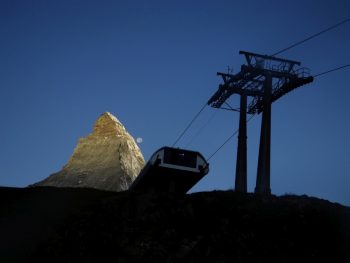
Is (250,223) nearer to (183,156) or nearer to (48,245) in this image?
(183,156)

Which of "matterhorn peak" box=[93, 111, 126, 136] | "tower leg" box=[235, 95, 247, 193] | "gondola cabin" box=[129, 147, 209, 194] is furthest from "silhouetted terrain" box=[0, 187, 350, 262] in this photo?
"matterhorn peak" box=[93, 111, 126, 136]

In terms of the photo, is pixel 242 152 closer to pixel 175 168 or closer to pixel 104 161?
pixel 175 168

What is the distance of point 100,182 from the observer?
456 feet

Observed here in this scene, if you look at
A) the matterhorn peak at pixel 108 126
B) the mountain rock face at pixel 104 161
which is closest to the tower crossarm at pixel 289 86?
the mountain rock face at pixel 104 161

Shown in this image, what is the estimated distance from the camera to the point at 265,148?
1550 inches

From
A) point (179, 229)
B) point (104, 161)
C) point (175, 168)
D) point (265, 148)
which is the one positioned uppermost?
point (104, 161)

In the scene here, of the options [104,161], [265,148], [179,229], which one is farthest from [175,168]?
[104,161]

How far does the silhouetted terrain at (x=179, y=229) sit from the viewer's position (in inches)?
888

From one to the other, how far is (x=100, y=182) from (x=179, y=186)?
108767 mm

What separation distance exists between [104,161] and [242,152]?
117 meters

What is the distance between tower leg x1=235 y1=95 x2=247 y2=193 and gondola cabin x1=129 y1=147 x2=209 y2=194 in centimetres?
1115

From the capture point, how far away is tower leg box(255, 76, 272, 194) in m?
38.2

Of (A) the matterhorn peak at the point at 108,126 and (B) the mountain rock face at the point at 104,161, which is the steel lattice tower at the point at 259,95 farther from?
(A) the matterhorn peak at the point at 108,126

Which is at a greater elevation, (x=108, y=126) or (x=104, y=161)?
(x=108, y=126)
